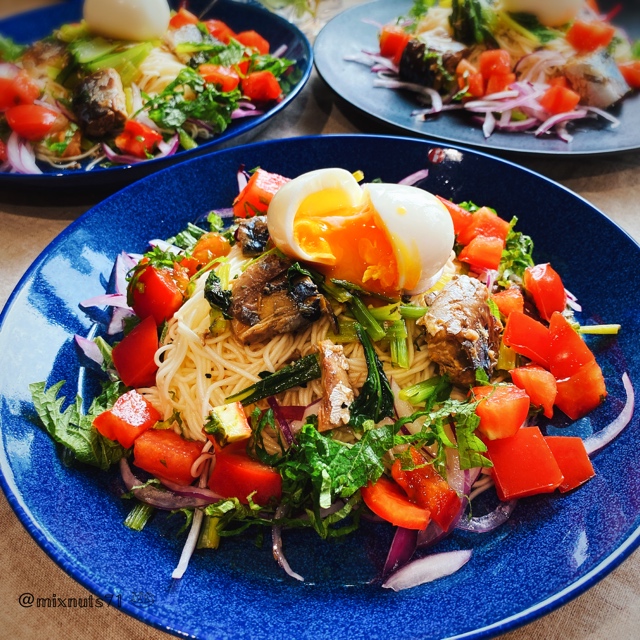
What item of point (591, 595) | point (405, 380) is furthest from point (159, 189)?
point (591, 595)

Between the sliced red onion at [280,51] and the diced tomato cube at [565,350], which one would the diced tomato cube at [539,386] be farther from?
the sliced red onion at [280,51]

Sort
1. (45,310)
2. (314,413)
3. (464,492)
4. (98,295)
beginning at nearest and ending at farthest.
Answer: (464,492) → (314,413) → (45,310) → (98,295)

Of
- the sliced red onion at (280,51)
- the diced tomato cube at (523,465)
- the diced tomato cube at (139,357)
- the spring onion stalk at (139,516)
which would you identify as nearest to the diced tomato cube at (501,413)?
the diced tomato cube at (523,465)

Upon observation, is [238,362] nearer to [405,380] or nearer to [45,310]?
[405,380]

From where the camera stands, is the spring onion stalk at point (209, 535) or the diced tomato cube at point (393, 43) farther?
the diced tomato cube at point (393, 43)

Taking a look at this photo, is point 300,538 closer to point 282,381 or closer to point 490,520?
point 282,381

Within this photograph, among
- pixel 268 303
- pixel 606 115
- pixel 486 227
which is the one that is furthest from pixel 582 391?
pixel 606 115
